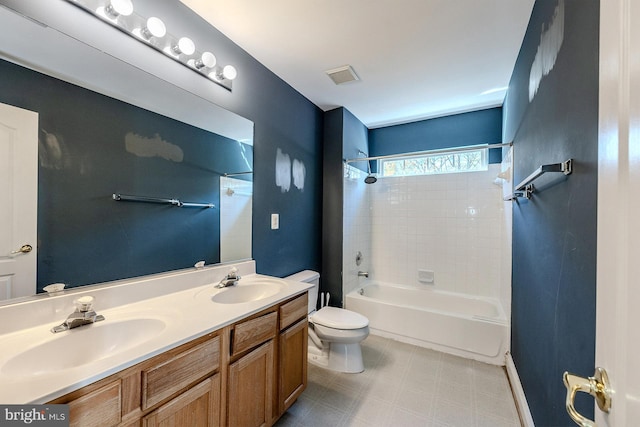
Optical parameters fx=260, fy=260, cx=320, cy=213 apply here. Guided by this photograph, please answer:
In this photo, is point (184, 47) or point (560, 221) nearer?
point (560, 221)

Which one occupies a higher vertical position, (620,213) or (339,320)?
(620,213)

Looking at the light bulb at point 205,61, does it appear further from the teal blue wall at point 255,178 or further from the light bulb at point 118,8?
the light bulb at point 118,8

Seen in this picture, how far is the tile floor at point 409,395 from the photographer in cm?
160

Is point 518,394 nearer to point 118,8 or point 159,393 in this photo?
point 159,393

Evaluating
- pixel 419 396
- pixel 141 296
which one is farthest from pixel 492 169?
pixel 141 296

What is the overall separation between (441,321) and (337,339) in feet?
3.48

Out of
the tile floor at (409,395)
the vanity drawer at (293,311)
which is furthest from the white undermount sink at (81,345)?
the tile floor at (409,395)

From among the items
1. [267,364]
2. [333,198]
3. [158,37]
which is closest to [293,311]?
[267,364]

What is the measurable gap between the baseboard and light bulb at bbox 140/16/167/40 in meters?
2.86

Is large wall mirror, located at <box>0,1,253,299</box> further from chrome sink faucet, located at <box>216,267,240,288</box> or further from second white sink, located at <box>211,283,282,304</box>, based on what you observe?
second white sink, located at <box>211,283,282,304</box>

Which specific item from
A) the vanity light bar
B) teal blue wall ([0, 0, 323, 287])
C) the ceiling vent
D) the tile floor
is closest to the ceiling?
the ceiling vent

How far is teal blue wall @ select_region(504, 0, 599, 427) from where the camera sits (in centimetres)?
82

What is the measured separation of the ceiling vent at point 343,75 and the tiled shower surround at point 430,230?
93cm

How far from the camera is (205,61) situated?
158cm
